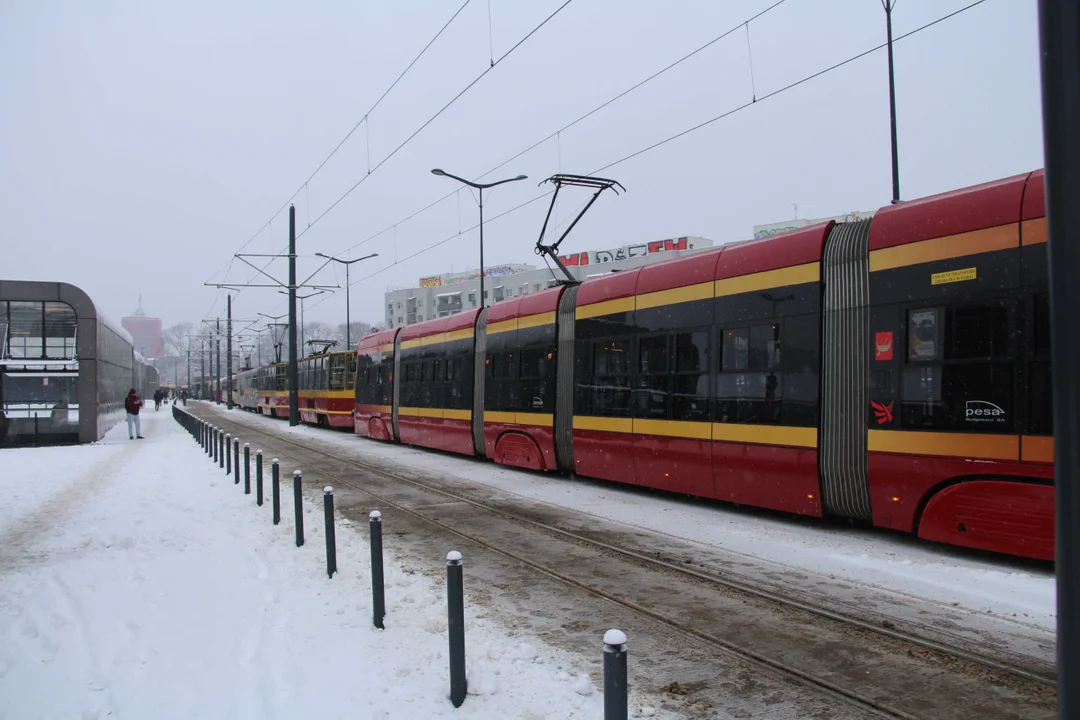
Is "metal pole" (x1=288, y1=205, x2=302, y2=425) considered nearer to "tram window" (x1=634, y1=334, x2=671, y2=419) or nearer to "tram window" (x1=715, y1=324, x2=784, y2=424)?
"tram window" (x1=634, y1=334, x2=671, y2=419)

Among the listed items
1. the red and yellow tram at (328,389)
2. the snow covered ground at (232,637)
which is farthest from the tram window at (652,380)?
the red and yellow tram at (328,389)

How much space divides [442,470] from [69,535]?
746cm

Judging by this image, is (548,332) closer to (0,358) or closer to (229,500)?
(229,500)

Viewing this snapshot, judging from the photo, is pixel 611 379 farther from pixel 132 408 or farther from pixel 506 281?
pixel 506 281

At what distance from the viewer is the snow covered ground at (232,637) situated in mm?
4195

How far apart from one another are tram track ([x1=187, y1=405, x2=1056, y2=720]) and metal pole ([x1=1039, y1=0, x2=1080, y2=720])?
7.03 ft

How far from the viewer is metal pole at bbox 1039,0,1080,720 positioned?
213 centimetres

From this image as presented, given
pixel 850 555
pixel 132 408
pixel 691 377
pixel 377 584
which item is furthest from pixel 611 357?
pixel 132 408

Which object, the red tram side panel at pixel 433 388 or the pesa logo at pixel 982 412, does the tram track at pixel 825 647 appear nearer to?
the pesa logo at pixel 982 412

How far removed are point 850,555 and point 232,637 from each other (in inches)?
228

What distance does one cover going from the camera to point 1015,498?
6445 millimetres

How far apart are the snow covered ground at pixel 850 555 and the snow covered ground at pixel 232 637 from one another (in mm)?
3011

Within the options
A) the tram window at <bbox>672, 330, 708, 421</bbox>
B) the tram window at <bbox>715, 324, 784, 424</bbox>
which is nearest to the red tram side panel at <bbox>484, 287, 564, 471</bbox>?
the tram window at <bbox>672, 330, 708, 421</bbox>

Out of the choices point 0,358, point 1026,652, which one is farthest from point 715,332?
point 0,358
